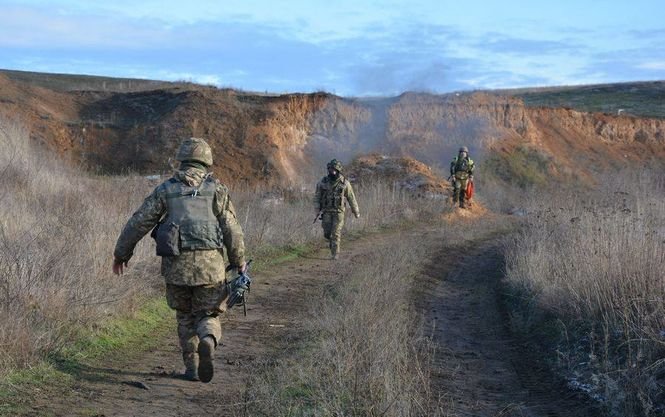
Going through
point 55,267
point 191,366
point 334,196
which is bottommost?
point 191,366

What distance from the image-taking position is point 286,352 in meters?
7.91

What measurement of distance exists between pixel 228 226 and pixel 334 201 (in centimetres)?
844

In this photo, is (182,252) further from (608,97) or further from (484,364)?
(608,97)

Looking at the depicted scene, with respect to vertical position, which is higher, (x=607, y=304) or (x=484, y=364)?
(x=607, y=304)

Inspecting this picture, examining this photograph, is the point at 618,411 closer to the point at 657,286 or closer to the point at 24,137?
the point at 657,286

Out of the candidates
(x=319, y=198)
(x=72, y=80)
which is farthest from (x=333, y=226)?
(x=72, y=80)

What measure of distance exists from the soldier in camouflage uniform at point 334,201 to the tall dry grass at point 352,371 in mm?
5745

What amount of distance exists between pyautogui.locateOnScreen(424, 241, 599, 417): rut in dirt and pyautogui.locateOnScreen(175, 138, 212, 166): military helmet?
267 cm

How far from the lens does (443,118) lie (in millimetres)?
44438

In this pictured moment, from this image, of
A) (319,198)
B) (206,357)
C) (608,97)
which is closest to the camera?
(206,357)

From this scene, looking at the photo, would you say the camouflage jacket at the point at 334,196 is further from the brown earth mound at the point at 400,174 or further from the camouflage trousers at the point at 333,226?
the brown earth mound at the point at 400,174

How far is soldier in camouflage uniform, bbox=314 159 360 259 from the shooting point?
15328 mm

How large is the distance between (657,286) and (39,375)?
5.32 metres

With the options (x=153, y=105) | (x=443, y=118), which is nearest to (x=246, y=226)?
(x=153, y=105)
